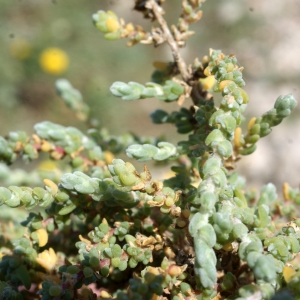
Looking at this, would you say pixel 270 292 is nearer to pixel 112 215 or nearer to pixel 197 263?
pixel 197 263

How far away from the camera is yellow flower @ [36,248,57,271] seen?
101 cm

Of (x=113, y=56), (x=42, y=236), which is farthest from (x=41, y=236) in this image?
(x=113, y=56)

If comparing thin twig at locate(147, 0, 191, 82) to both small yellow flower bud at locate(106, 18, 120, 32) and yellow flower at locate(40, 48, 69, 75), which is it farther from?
yellow flower at locate(40, 48, 69, 75)

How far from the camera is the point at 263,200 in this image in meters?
1.11

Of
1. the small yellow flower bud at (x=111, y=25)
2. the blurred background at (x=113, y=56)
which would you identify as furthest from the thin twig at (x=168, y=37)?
the blurred background at (x=113, y=56)

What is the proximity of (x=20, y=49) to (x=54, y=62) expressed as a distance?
38 centimetres

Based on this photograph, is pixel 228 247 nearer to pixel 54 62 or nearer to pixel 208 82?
pixel 208 82

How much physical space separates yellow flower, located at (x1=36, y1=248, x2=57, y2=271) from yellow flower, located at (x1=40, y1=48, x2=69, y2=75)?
3.12 meters

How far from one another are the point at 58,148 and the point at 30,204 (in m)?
0.43

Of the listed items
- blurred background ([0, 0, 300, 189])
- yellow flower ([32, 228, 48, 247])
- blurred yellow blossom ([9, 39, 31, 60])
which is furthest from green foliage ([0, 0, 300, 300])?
blurred yellow blossom ([9, 39, 31, 60])

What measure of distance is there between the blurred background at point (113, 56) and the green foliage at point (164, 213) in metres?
2.30

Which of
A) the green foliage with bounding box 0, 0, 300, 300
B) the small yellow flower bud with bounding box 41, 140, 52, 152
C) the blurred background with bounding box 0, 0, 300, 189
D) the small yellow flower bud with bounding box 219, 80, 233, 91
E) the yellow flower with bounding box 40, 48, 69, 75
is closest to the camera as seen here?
the green foliage with bounding box 0, 0, 300, 300

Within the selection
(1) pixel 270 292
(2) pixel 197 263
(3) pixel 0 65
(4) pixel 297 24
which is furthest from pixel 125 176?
(4) pixel 297 24

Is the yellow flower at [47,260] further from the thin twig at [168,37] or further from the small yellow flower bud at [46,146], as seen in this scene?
the thin twig at [168,37]
